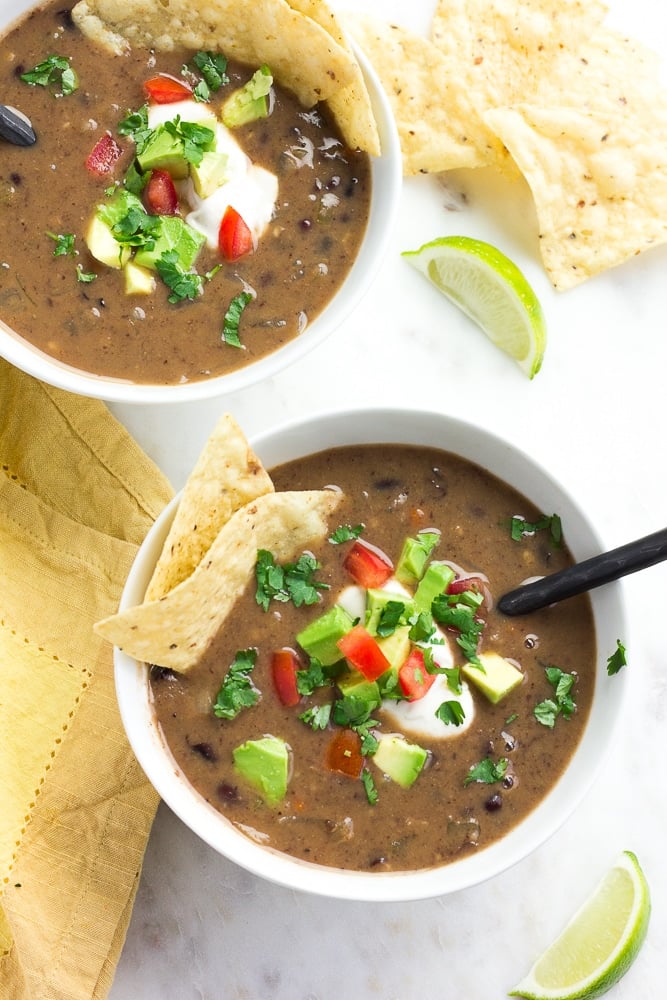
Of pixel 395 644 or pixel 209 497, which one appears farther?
pixel 395 644

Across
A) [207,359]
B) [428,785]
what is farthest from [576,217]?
[428,785]

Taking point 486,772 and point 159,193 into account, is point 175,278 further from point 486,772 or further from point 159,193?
point 486,772

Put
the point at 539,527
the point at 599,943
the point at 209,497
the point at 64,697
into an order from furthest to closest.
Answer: the point at 599,943
the point at 64,697
the point at 539,527
the point at 209,497

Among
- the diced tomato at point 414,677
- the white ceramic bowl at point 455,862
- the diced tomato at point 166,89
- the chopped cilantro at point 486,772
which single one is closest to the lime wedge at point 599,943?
the white ceramic bowl at point 455,862

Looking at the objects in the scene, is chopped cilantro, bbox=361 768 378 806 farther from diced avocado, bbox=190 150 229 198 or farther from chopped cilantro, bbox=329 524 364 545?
diced avocado, bbox=190 150 229 198

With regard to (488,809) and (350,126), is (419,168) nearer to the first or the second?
(350,126)

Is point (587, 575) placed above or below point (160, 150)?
below

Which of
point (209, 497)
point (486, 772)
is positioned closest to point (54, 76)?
point (209, 497)

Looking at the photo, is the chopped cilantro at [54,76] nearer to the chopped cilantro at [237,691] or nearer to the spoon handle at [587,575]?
the chopped cilantro at [237,691]
